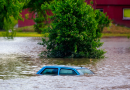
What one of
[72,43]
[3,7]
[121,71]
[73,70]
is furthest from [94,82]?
[3,7]

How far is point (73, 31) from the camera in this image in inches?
822

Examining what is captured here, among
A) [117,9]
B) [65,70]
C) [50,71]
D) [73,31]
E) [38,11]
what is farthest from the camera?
[117,9]

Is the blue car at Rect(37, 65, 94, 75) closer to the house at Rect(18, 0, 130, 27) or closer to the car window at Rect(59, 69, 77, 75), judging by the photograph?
the car window at Rect(59, 69, 77, 75)

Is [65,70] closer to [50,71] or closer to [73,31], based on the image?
[50,71]

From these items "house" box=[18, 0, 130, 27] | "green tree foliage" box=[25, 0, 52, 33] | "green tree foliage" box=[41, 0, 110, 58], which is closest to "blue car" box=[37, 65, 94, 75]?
"green tree foliage" box=[41, 0, 110, 58]

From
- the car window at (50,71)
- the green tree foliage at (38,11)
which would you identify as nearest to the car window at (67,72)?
the car window at (50,71)

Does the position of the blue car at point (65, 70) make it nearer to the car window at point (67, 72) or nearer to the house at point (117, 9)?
the car window at point (67, 72)

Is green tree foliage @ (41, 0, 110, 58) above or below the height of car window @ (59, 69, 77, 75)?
above

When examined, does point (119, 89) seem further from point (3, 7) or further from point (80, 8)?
point (3, 7)

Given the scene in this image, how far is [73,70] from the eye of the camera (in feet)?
43.5

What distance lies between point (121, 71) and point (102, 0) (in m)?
38.7

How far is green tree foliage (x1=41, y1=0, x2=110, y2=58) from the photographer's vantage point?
21062mm

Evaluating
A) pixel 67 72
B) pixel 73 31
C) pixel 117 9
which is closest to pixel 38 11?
pixel 117 9

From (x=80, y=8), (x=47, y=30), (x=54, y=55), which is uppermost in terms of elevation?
(x=80, y=8)
